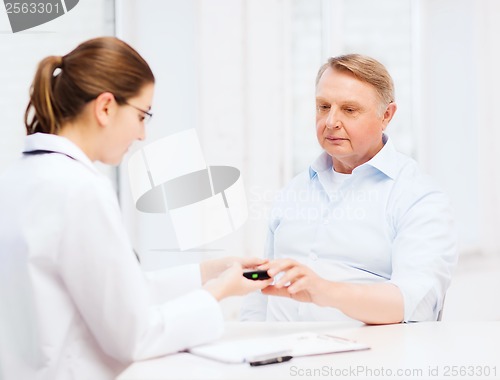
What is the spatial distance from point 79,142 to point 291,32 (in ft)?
7.82

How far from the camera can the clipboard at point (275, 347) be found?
4.51 feet

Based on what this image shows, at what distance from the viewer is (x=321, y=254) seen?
7.06ft

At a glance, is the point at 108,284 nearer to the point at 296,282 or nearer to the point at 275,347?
the point at 275,347

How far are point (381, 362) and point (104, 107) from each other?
79 centimetres

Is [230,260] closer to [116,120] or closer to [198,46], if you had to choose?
[116,120]

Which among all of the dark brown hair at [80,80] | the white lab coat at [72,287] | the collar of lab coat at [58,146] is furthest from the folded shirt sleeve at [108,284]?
the dark brown hair at [80,80]

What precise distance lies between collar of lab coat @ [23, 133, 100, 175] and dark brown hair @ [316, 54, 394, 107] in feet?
3.30

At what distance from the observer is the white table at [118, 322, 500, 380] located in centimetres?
129

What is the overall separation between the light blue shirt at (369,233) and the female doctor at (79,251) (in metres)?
0.58

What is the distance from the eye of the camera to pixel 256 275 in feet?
5.48

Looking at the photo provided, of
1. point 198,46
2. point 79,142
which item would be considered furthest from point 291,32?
point 79,142

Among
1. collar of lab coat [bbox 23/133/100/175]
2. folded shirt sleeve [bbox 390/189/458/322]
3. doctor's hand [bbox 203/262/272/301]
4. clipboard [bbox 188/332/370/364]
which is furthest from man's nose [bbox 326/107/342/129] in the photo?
collar of lab coat [bbox 23/133/100/175]

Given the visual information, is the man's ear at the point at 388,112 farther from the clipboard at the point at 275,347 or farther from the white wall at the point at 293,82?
the white wall at the point at 293,82

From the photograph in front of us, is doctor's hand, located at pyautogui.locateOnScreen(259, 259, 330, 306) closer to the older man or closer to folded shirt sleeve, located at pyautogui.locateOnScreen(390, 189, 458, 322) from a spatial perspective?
the older man
